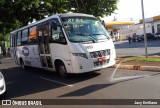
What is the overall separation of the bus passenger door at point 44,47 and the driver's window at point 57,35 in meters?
0.62

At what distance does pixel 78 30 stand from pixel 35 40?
12.6 feet

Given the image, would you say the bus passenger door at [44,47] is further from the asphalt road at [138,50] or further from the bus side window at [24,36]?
the asphalt road at [138,50]

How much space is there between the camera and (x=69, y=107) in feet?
21.7

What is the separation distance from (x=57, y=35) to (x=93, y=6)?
34.6ft

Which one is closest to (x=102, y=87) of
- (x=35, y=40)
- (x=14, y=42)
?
(x=35, y=40)

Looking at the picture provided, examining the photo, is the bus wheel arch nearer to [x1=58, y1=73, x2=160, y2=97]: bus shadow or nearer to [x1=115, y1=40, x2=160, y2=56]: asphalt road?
[x1=58, y1=73, x2=160, y2=97]: bus shadow

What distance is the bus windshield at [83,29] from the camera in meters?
10.2

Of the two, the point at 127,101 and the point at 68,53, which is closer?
the point at 127,101

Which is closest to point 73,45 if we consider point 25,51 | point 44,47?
point 44,47

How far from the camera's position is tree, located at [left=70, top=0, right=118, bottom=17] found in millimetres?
20609

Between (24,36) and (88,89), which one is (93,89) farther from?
(24,36)

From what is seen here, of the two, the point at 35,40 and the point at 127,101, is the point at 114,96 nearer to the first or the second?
the point at 127,101

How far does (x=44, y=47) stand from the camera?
12227 millimetres

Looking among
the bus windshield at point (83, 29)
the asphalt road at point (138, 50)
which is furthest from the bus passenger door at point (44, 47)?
the asphalt road at point (138, 50)
